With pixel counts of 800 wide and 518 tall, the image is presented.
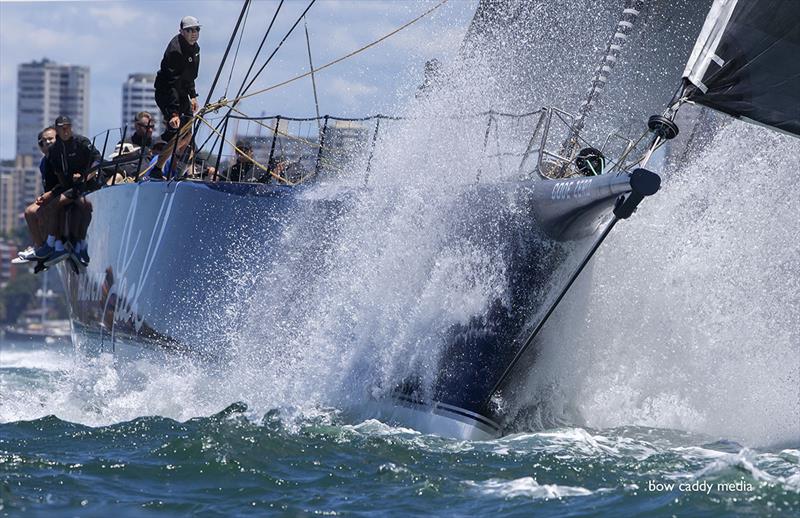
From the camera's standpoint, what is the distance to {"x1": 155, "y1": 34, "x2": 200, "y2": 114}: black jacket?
10.8 m

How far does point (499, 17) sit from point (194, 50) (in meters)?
2.53

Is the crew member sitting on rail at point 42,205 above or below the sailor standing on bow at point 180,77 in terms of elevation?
below

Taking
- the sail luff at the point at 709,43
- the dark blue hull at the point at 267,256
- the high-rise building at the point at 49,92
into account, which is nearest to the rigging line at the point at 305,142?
the dark blue hull at the point at 267,256

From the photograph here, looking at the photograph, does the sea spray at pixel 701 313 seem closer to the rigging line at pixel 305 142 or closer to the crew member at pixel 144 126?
the rigging line at pixel 305 142

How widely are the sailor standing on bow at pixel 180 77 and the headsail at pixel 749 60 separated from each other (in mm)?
5056

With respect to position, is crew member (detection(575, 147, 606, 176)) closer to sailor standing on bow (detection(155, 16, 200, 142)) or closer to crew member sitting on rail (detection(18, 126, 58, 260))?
sailor standing on bow (detection(155, 16, 200, 142))

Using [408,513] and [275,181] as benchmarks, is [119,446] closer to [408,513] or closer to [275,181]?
[408,513]

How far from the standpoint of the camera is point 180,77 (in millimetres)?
10883

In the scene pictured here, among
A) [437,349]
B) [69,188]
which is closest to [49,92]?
[69,188]

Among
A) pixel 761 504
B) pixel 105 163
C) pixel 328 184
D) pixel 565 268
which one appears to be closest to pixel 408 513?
pixel 761 504

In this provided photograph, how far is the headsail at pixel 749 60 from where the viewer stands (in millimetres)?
6695

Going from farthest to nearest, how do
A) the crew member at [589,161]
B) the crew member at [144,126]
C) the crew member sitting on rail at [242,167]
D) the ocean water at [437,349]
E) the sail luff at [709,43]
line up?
the crew member at [144,126]
the crew member sitting on rail at [242,167]
the crew member at [589,161]
the sail luff at [709,43]
the ocean water at [437,349]

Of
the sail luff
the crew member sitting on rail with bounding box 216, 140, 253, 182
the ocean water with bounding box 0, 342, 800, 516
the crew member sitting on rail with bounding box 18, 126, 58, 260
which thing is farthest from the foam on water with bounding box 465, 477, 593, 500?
the crew member sitting on rail with bounding box 18, 126, 58, 260

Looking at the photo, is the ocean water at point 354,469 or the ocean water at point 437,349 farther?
the ocean water at point 437,349
